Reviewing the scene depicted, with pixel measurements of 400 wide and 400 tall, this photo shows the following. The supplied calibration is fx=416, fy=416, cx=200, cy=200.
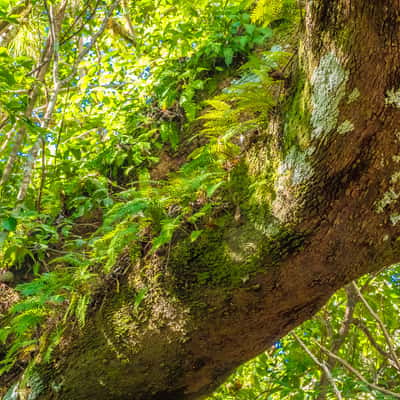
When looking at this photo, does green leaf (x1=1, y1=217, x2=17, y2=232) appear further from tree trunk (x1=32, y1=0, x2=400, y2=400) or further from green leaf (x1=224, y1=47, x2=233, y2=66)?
green leaf (x1=224, y1=47, x2=233, y2=66)

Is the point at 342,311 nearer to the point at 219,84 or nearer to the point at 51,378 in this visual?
the point at 219,84

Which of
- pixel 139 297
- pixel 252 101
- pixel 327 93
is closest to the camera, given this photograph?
pixel 327 93

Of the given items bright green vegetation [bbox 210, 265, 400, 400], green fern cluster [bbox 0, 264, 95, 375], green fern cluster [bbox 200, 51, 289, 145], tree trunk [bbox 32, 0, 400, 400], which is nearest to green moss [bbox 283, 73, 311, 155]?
tree trunk [bbox 32, 0, 400, 400]

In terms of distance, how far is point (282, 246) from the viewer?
1.60m

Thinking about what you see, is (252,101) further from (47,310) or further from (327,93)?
(47,310)

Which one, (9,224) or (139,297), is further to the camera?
(9,224)

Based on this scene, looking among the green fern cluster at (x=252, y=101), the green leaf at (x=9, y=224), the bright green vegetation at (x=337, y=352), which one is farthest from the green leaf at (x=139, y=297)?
the bright green vegetation at (x=337, y=352)

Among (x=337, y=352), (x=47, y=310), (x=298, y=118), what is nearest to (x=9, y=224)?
(x=47, y=310)

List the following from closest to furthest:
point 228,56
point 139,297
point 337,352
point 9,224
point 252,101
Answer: point 252,101 → point 139,297 → point 9,224 → point 228,56 → point 337,352

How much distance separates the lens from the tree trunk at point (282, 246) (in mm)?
1349

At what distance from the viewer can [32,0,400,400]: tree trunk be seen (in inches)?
53.1

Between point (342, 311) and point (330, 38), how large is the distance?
3682 mm

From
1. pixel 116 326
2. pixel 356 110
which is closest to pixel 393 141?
pixel 356 110

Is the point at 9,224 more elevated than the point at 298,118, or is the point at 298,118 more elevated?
the point at 9,224
